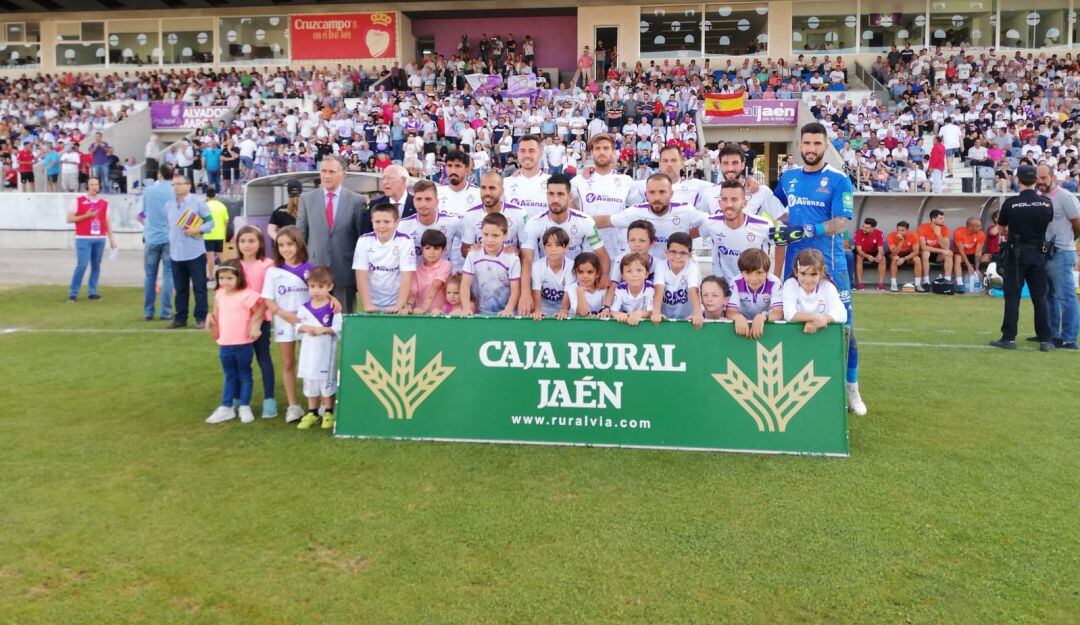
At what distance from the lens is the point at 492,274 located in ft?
21.6

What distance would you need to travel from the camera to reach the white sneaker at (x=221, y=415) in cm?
639

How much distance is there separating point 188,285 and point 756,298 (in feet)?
25.4

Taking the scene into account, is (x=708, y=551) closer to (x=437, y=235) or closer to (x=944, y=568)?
(x=944, y=568)

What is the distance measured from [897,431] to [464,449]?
10.8 feet

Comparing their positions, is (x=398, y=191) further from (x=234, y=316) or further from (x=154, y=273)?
(x=154, y=273)

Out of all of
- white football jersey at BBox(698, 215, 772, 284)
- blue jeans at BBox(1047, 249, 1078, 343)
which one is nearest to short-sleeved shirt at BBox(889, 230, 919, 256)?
blue jeans at BBox(1047, 249, 1078, 343)

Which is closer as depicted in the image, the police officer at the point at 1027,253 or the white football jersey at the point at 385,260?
the white football jersey at the point at 385,260

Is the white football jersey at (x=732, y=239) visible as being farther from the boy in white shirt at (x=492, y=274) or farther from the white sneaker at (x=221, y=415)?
the white sneaker at (x=221, y=415)

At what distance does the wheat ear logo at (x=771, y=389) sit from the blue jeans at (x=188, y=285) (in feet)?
25.2

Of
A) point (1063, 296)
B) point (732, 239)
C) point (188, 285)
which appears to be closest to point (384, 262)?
point (732, 239)

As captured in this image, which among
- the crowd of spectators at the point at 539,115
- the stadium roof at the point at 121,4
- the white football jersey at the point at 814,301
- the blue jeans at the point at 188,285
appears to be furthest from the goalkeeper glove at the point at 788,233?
the stadium roof at the point at 121,4

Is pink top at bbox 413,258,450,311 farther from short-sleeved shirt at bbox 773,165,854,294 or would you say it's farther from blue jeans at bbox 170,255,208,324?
blue jeans at bbox 170,255,208,324

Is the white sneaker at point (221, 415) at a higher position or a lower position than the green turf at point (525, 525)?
higher

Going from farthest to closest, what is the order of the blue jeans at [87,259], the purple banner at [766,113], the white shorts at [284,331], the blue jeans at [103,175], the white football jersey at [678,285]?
the purple banner at [766,113]
the blue jeans at [103,175]
the blue jeans at [87,259]
the white shorts at [284,331]
the white football jersey at [678,285]
